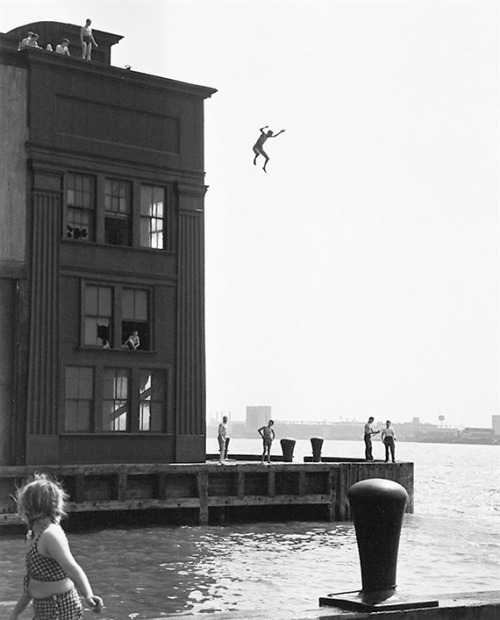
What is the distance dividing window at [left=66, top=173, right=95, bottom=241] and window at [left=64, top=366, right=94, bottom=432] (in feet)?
12.6

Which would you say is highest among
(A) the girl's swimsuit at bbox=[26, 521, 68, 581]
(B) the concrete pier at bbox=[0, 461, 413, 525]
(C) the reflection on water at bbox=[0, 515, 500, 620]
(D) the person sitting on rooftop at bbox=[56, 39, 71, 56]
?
(D) the person sitting on rooftop at bbox=[56, 39, 71, 56]

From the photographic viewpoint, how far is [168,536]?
2969cm

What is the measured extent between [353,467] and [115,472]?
8.82 meters

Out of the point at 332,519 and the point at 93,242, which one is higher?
the point at 93,242

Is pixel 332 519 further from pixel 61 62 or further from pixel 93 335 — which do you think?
pixel 61 62

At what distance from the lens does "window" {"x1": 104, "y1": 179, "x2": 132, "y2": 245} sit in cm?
3275

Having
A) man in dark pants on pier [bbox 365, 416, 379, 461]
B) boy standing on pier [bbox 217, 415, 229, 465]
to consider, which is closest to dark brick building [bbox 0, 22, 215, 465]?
boy standing on pier [bbox 217, 415, 229, 465]

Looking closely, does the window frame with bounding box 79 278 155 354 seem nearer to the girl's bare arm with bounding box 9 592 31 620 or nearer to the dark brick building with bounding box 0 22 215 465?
the dark brick building with bounding box 0 22 215 465

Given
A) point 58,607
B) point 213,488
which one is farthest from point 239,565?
point 58,607

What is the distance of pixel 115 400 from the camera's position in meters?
32.2

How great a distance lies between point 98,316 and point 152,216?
3.64 metres

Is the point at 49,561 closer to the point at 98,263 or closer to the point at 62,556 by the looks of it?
the point at 62,556

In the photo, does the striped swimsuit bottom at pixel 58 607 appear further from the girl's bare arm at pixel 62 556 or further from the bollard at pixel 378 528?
the bollard at pixel 378 528

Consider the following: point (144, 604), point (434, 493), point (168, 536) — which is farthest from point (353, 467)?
point (434, 493)
